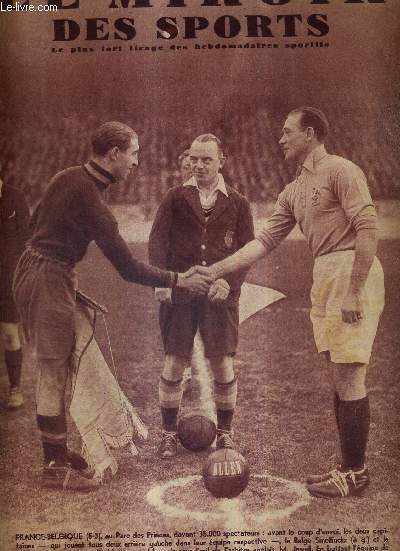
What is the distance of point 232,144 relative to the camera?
7.43 ft

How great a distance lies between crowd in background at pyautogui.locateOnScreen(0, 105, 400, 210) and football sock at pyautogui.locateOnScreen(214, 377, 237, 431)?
671mm

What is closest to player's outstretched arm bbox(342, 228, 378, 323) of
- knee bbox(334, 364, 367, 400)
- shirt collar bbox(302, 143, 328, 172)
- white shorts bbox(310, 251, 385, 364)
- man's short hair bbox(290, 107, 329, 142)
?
white shorts bbox(310, 251, 385, 364)

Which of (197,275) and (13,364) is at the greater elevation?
(197,275)


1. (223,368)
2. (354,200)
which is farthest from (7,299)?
(354,200)

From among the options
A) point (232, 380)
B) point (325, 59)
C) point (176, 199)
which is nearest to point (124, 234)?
point (176, 199)

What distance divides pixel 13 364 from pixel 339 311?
117cm

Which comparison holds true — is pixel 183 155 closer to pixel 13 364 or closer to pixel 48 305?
pixel 48 305

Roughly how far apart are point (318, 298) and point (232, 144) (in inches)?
24.7

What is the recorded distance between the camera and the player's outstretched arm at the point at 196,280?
220 cm

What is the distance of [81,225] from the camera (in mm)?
2115

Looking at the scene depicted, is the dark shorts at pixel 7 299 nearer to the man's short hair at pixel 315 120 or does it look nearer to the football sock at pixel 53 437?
the football sock at pixel 53 437

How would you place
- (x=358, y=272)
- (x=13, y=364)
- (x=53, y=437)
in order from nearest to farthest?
1. (x=358, y=272)
2. (x=53, y=437)
3. (x=13, y=364)

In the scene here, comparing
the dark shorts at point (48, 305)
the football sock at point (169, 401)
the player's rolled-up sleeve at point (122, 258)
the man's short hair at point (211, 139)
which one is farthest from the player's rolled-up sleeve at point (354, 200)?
the dark shorts at point (48, 305)

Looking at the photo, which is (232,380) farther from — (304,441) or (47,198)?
(47,198)
